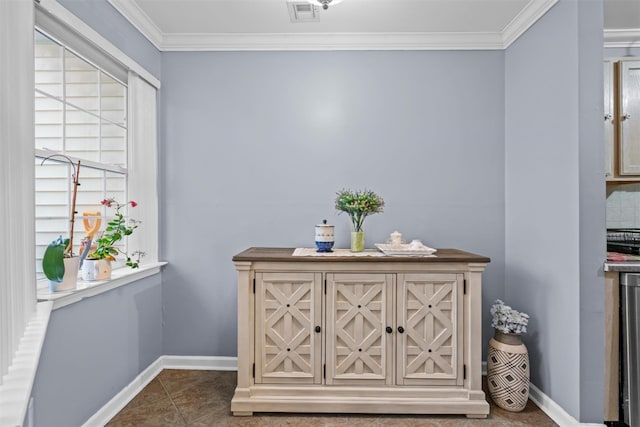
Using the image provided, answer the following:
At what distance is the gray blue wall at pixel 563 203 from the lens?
2.01 meters

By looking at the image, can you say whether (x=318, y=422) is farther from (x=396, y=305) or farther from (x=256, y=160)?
(x=256, y=160)

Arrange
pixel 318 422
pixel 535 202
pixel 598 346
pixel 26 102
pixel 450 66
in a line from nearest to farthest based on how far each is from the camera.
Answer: pixel 26 102
pixel 598 346
pixel 318 422
pixel 535 202
pixel 450 66

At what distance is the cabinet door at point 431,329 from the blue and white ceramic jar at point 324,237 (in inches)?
20.5

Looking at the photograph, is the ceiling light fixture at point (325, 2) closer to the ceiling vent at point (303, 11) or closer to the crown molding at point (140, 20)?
the ceiling vent at point (303, 11)

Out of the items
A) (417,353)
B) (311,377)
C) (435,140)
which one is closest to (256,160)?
(435,140)

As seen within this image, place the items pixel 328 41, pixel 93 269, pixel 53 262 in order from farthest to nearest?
pixel 328 41
pixel 93 269
pixel 53 262

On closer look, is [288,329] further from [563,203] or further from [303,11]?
[303,11]

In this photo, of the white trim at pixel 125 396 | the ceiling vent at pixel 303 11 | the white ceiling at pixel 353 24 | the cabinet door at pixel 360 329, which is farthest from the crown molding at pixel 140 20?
the white trim at pixel 125 396

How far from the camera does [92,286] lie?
1.93m

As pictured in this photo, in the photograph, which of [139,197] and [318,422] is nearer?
[318,422]

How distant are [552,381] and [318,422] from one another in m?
1.44

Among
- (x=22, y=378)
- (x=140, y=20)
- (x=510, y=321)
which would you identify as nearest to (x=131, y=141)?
(x=140, y=20)

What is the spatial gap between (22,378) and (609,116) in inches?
124

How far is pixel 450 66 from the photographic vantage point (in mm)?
2834
